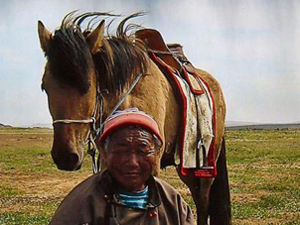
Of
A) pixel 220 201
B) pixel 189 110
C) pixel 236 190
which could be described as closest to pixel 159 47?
pixel 189 110

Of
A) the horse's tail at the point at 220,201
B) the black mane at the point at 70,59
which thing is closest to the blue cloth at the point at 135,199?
the black mane at the point at 70,59

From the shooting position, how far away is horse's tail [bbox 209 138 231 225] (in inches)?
251

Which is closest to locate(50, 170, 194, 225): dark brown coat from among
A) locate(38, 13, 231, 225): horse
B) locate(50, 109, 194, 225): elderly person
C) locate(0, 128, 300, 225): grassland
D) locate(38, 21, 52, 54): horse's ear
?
locate(50, 109, 194, 225): elderly person

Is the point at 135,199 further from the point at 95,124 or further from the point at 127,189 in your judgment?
the point at 95,124

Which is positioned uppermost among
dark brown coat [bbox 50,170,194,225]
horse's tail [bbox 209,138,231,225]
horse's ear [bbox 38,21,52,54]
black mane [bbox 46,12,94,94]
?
horse's ear [bbox 38,21,52,54]

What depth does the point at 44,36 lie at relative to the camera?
405 cm

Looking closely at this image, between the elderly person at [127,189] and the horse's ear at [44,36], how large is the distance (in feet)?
6.33

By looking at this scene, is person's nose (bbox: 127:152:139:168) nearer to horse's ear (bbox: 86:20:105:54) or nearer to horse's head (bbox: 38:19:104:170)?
horse's head (bbox: 38:19:104:170)

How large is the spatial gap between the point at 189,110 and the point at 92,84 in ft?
5.31

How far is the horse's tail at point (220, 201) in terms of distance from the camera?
6363mm

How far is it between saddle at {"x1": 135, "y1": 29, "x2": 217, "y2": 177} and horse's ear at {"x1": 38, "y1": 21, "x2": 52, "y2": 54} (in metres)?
1.37

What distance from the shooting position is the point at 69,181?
52.4 ft

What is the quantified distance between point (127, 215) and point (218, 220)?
4394 mm

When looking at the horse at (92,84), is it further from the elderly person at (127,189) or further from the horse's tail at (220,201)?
the horse's tail at (220,201)
